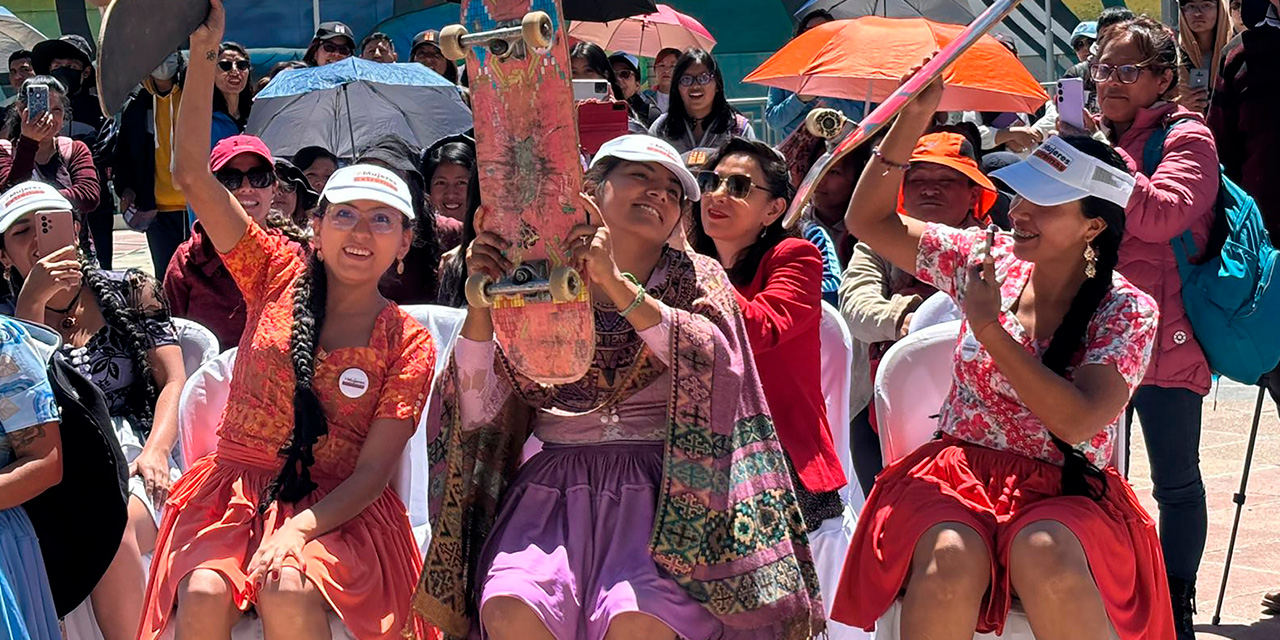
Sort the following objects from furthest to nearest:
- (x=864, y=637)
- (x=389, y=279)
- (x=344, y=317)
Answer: (x=389, y=279), (x=864, y=637), (x=344, y=317)

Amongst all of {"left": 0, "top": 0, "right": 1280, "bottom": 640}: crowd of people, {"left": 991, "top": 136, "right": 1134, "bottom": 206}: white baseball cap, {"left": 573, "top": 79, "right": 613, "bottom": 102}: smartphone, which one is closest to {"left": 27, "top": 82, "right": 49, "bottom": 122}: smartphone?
{"left": 0, "top": 0, "right": 1280, "bottom": 640}: crowd of people

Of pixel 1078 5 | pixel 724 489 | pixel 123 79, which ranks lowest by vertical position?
pixel 1078 5

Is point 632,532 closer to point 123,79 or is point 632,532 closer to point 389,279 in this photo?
point 123,79

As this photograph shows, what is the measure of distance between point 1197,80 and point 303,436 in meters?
4.19

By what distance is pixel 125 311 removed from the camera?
424 cm

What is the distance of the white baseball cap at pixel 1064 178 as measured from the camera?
334 cm

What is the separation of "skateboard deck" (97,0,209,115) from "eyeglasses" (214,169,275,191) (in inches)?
71.0

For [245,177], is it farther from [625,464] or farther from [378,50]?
[378,50]

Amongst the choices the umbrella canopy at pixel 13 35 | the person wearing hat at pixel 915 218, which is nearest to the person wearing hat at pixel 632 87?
the person wearing hat at pixel 915 218

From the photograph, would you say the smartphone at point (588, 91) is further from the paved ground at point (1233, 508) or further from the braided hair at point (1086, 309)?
the paved ground at point (1233, 508)

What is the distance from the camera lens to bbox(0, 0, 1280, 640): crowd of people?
3020mm

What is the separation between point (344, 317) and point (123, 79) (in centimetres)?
83

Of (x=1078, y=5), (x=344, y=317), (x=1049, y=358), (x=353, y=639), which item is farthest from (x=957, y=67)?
(x=1078, y=5)

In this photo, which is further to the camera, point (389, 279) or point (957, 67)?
point (957, 67)
